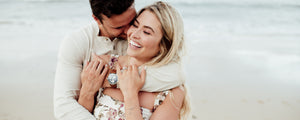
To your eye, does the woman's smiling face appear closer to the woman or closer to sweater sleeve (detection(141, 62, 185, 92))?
the woman

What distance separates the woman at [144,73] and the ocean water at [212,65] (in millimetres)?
295

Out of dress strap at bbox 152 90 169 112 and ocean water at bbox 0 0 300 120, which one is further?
ocean water at bbox 0 0 300 120

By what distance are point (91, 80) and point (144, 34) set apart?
1.77 ft

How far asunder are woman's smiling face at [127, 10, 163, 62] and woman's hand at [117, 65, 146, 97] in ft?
0.42

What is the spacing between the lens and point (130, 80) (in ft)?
7.09

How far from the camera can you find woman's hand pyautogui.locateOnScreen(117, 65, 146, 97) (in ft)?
6.98

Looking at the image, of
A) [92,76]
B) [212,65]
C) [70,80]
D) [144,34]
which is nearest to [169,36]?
[144,34]

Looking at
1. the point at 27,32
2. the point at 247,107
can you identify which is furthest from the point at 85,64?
the point at 27,32

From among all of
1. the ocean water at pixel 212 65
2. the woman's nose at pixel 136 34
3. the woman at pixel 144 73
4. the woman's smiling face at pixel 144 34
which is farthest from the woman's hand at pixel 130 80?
the ocean water at pixel 212 65

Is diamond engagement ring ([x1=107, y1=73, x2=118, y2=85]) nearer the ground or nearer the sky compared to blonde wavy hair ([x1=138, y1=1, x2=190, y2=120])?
nearer the ground

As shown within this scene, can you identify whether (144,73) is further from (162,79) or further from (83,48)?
(83,48)

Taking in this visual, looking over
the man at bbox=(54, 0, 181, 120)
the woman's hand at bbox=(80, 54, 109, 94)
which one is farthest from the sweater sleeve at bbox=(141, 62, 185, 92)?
the woman's hand at bbox=(80, 54, 109, 94)

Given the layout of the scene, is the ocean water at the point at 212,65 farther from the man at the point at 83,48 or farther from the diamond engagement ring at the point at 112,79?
the diamond engagement ring at the point at 112,79

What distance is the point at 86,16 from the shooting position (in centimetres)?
1098
